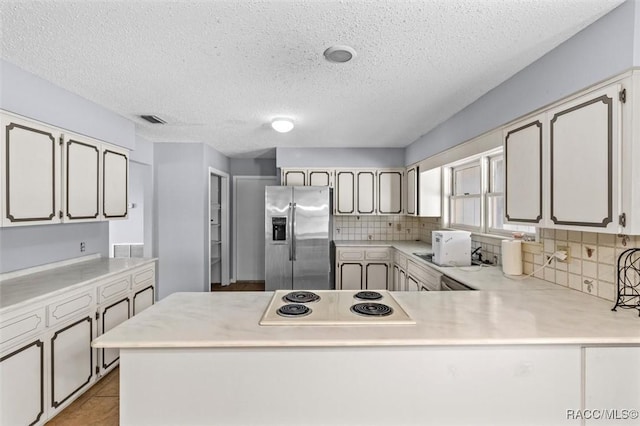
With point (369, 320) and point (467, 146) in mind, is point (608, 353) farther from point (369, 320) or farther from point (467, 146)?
point (467, 146)

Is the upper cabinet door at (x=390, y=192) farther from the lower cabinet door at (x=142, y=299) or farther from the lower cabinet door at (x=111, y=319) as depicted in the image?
the lower cabinet door at (x=111, y=319)

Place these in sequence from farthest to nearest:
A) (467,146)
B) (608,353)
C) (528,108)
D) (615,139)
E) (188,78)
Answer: (467,146)
(188,78)
(528,108)
(615,139)
(608,353)

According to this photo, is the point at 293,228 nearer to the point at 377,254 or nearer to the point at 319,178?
the point at 319,178

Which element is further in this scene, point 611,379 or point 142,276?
point 142,276

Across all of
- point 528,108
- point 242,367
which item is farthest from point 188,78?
point 528,108

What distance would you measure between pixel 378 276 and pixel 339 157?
186 cm

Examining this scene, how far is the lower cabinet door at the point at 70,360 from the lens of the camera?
188cm

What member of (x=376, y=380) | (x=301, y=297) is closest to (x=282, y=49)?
(x=301, y=297)

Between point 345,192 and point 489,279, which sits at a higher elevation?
point 345,192

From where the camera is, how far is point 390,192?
449 cm

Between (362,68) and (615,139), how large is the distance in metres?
1.38

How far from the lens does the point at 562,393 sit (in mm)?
1250

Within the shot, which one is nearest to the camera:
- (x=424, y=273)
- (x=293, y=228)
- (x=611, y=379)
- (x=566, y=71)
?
(x=611, y=379)

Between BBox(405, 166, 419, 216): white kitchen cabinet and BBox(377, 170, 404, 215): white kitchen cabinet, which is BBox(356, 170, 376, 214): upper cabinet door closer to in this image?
BBox(377, 170, 404, 215): white kitchen cabinet
